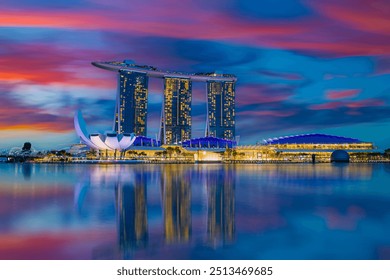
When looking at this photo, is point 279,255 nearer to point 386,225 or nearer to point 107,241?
point 107,241

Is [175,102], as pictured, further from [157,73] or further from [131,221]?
[131,221]

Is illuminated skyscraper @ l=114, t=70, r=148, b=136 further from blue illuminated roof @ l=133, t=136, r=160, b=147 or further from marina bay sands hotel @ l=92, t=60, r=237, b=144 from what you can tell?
blue illuminated roof @ l=133, t=136, r=160, b=147

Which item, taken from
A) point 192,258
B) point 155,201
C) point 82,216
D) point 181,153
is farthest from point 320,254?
point 181,153

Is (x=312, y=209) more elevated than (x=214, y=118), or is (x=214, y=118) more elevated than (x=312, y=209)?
(x=214, y=118)

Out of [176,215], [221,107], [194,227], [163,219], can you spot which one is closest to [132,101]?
[221,107]

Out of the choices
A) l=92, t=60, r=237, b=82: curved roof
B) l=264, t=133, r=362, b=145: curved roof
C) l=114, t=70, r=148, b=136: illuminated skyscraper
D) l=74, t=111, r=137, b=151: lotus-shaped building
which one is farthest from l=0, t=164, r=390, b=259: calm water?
l=114, t=70, r=148, b=136: illuminated skyscraper

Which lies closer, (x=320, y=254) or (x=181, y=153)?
(x=320, y=254)

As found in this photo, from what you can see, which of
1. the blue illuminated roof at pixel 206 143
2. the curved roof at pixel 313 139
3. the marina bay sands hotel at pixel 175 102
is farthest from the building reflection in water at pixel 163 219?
the marina bay sands hotel at pixel 175 102
